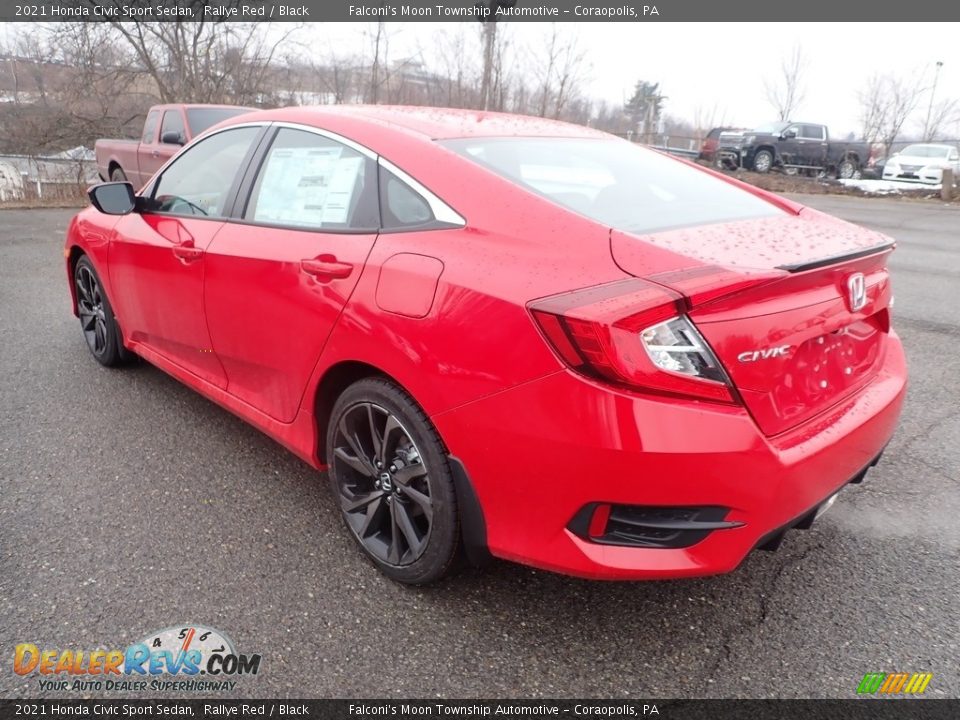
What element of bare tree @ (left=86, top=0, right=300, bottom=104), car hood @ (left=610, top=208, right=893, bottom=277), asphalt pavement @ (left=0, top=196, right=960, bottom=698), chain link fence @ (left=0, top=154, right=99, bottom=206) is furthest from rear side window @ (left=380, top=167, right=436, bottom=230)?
bare tree @ (left=86, top=0, right=300, bottom=104)

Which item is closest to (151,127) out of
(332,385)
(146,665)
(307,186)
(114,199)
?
(114,199)

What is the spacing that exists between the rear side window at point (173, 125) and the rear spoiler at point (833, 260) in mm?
10417

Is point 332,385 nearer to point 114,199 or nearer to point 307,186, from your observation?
point 307,186

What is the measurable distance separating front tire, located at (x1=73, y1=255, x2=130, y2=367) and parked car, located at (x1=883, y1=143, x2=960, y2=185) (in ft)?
79.6

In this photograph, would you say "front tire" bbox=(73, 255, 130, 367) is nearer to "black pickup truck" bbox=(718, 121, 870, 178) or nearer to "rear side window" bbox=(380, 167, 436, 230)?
"rear side window" bbox=(380, 167, 436, 230)

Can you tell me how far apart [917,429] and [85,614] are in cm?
389

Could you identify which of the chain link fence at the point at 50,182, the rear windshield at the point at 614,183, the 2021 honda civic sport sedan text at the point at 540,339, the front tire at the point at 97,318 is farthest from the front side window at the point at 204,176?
the chain link fence at the point at 50,182

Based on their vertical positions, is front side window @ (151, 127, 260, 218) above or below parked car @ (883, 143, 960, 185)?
below

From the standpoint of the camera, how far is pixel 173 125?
10.9m

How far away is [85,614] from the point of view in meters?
2.18

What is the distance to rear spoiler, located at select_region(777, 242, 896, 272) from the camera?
1.86 metres

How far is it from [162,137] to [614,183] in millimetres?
10468

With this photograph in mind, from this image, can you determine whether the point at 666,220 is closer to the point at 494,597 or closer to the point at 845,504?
the point at 494,597

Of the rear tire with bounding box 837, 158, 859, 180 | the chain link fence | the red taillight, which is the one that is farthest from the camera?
the rear tire with bounding box 837, 158, 859, 180
